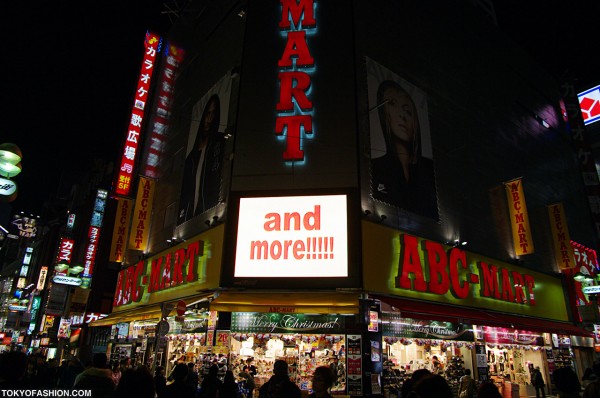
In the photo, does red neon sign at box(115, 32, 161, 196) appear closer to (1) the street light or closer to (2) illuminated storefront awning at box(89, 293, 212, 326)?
(2) illuminated storefront awning at box(89, 293, 212, 326)

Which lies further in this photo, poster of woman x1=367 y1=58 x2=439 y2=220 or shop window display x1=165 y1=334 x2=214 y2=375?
shop window display x1=165 y1=334 x2=214 y2=375

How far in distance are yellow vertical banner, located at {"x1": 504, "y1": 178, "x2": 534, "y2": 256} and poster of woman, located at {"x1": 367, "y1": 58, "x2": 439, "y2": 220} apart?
19.2 ft

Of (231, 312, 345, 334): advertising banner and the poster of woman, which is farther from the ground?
the poster of woman

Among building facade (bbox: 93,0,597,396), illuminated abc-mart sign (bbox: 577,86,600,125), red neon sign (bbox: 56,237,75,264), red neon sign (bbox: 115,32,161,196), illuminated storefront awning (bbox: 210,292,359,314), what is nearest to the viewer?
illuminated storefront awning (bbox: 210,292,359,314)

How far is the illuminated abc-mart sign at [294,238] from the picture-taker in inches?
493

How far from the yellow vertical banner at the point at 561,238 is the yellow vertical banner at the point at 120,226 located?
77.5ft

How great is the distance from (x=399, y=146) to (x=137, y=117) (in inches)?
591

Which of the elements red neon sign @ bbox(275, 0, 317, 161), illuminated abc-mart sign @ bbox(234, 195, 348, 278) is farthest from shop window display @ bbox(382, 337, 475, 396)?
red neon sign @ bbox(275, 0, 317, 161)

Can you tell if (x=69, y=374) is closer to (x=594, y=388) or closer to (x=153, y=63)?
(x=594, y=388)

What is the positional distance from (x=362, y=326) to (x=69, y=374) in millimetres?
8687

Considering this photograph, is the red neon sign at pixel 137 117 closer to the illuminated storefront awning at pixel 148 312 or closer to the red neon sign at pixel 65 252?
the illuminated storefront awning at pixel 148 312

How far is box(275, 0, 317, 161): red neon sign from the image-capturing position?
14062 mm

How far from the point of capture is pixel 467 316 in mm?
13695

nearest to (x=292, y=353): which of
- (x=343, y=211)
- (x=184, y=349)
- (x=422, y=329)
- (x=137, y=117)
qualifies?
(x=422, y=329)
